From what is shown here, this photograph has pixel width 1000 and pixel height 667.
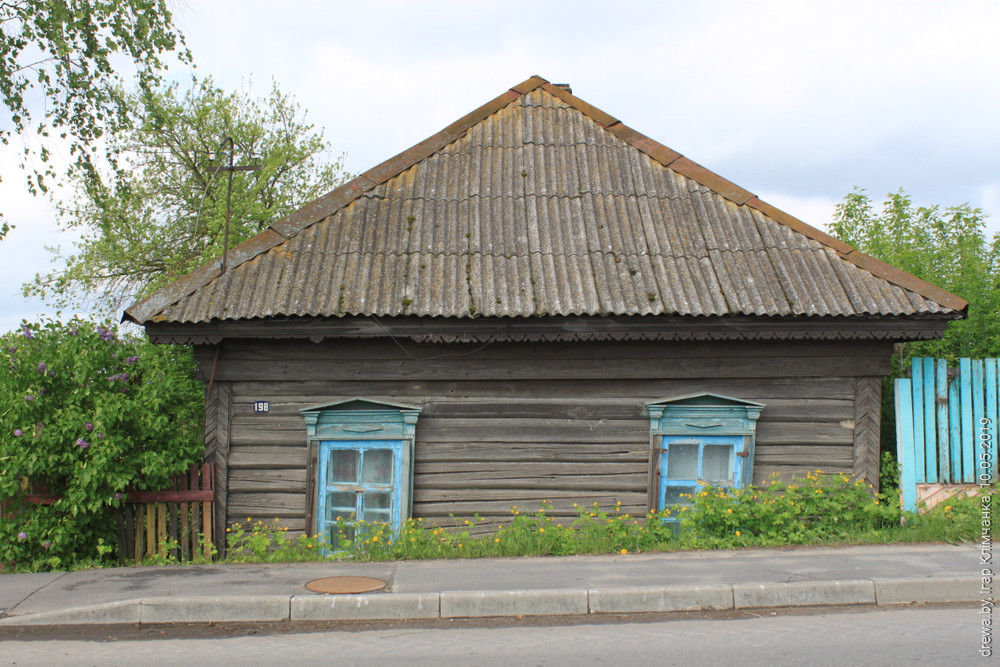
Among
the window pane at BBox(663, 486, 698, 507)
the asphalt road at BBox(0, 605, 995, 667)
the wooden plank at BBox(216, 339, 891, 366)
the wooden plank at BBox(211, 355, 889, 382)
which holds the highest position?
the wooden plank at BBox(216, 339, 891, 366)

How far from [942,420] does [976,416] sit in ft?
1.30

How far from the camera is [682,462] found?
325 inches

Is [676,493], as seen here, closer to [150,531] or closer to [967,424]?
[967,424]

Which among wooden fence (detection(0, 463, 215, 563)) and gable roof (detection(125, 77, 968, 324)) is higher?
gable roof (detection(125, 77, 968, 324))

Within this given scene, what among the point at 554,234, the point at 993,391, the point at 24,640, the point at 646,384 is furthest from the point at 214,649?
the point at 993,391

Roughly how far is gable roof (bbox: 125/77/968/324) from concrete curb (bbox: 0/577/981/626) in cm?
283

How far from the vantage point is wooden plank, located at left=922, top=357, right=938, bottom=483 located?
8.35 meters

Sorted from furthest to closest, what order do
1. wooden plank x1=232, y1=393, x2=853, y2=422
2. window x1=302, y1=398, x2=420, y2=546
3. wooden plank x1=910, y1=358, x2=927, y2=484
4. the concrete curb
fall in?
wooden plank x1=910, y1=358, x2=927, y2=484 → wooden plank x1=232, y1=393, x2=853, y2=422 → window x1=302, y1=398, x2=420, y2=546 → the concrete curb

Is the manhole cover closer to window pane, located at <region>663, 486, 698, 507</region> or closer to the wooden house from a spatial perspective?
the wooden house

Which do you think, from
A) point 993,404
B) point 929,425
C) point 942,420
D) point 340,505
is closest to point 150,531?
point 340,505

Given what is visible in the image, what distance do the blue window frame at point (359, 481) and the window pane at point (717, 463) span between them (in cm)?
328

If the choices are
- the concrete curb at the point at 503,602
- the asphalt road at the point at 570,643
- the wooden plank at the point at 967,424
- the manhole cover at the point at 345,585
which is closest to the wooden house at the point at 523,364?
→ the wooden plank at the point at 967,424

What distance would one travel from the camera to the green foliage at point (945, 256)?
36.3 ft

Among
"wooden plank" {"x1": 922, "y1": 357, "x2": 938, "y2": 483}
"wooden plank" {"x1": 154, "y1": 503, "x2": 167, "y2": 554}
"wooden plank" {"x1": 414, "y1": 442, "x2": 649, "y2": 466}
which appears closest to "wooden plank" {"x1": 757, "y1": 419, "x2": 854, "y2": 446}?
"wooden plank" {"x1": 922, "y1": 357, "x2": 938, "y2": 483}
